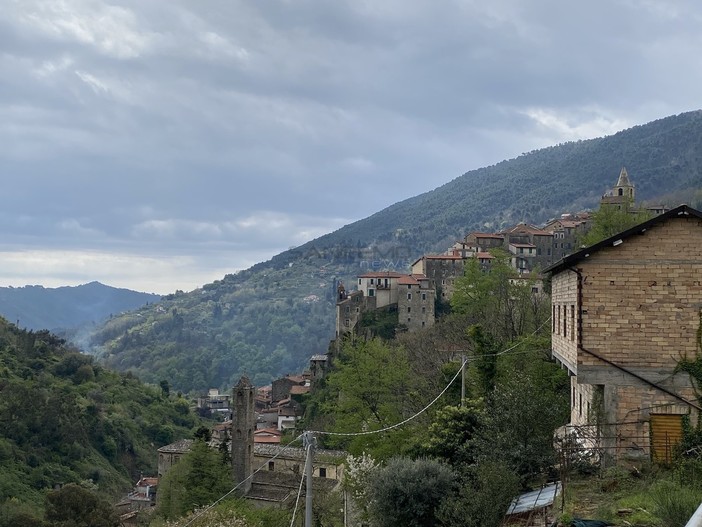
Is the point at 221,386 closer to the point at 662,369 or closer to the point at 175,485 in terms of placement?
the point at 175,485

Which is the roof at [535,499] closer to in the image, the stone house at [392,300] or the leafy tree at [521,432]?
the leafy tree at [521,432]

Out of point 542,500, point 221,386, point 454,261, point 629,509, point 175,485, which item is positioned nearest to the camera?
point 629,509

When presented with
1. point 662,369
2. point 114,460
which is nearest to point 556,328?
point 662,369

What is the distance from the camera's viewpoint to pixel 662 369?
17219mm

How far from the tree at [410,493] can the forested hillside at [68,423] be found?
36.5 metres

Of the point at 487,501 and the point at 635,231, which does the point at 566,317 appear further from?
the point at 487,501

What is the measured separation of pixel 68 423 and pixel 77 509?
3984 centimetres

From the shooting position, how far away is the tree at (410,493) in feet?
63.4

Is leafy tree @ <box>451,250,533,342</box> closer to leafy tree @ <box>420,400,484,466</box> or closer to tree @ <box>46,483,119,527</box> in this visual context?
leafy tree @ <box>420,400,484,466</box>

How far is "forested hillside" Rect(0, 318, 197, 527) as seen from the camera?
72231 mm

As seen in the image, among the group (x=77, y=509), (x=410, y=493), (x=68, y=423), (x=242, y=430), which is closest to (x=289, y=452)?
(x=242, y=430)

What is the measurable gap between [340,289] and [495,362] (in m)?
63.6

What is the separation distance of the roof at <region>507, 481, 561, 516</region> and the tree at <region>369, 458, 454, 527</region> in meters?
2.17

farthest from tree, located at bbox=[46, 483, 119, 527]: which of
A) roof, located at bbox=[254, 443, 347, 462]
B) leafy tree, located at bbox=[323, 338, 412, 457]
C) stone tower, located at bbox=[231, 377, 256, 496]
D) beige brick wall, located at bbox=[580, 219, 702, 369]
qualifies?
beige brick wall, located at bbox=[580, 219, 702, 369]
